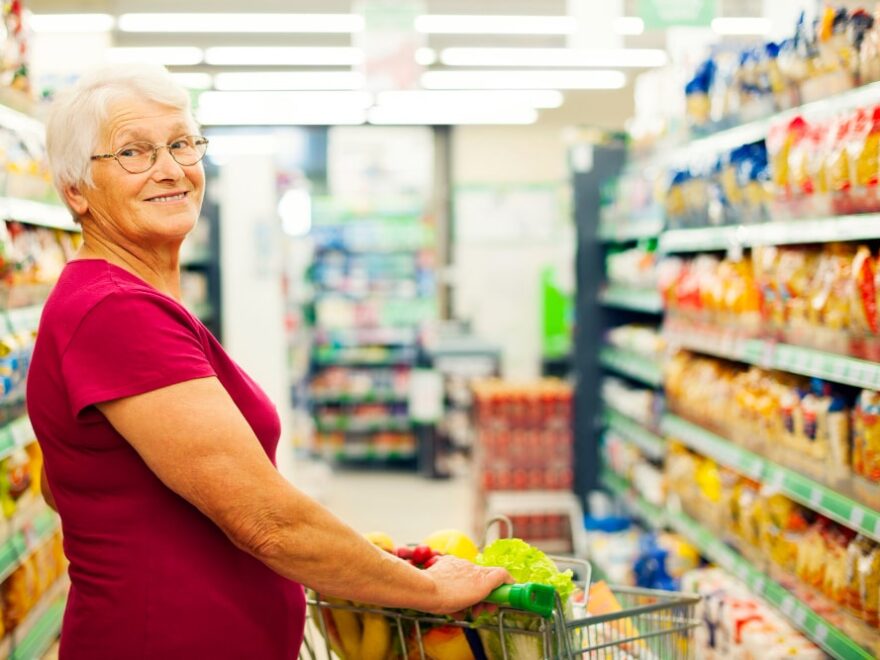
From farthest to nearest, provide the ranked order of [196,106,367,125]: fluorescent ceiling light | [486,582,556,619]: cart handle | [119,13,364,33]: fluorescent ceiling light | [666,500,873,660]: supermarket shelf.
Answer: [196,106,367,125]: fluorescent ceiling light
[119,13,364,33]: fluorescent ceiling light
[666,500,873,660]: supermarket shelf
[486,582,556,619]: cart handle

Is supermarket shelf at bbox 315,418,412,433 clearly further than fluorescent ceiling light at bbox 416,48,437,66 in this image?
No

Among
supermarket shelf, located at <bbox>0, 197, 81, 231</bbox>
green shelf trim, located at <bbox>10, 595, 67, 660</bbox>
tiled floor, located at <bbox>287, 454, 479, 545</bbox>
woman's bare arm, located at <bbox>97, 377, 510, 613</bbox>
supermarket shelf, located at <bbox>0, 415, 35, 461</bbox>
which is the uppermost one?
supermarket shelf, located at <bbox>0, 197, 81, 231</bbox>

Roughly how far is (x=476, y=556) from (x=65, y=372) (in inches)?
33.0

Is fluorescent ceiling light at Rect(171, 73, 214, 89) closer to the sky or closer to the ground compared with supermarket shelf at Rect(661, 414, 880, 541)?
closer to the sky

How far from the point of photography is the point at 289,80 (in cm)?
1238

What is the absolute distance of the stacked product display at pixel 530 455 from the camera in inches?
231

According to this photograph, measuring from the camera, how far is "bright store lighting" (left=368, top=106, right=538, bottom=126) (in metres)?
13.5

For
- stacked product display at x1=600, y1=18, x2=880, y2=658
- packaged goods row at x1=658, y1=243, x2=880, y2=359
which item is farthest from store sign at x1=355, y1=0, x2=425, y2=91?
packaged goods row at x1=658, y1=243, x2=880, y2=359

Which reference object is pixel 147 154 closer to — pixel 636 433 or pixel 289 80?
pixel 636 433

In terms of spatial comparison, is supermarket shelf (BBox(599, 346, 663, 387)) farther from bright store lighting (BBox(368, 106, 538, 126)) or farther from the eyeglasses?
bright store lighting (BBox(368, 106, 538, 126))

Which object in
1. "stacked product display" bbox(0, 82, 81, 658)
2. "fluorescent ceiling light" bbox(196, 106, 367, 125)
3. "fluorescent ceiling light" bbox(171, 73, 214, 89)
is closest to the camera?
"stacked product display" bbox(0, 82, 81, 658)

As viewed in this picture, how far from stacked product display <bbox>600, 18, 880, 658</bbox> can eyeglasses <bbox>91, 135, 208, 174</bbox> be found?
62.8 inches

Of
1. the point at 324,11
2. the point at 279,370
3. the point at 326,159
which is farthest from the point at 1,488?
the point at 326,159

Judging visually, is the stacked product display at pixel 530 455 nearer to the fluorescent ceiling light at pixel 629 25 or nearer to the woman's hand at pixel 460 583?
the woman's hand at pixel 460 583
